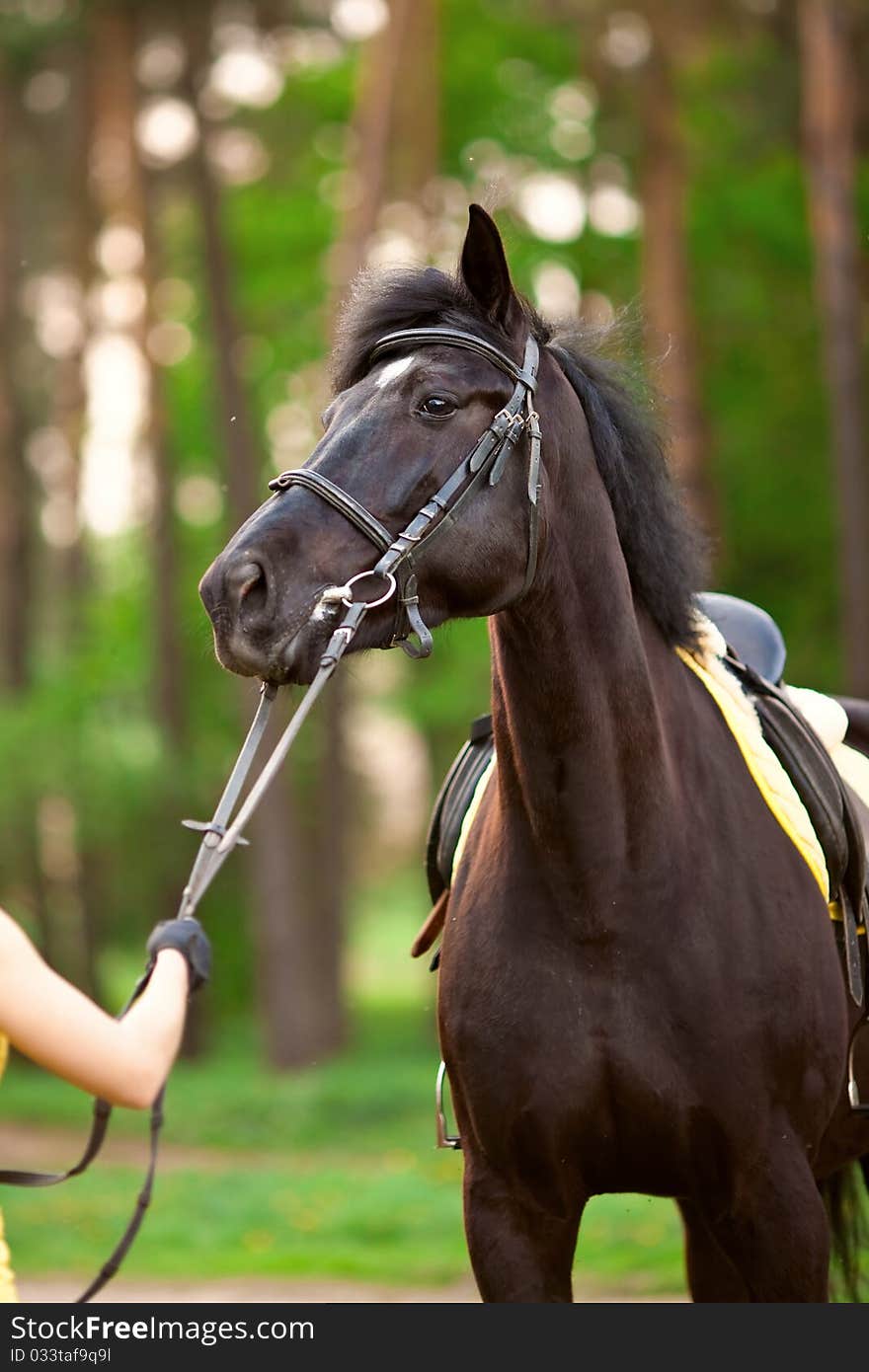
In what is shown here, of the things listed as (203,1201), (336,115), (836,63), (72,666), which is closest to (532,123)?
(336,115)

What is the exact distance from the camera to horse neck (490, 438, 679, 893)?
12.1 feet

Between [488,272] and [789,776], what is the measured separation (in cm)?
150

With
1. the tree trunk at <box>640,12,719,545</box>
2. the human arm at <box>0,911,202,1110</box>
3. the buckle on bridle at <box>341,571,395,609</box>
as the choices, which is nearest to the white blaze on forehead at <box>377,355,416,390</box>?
the buckle on bridle at <box>341,571,395,609</box>

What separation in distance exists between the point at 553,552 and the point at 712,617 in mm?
1601

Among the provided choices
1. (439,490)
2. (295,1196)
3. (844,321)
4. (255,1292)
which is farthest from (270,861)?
(439,490)

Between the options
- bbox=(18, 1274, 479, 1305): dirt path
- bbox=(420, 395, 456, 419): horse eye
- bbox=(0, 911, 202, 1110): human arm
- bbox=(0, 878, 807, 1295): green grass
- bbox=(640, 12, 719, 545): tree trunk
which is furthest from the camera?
bbox=(640, 12, 719, 545): tree trunk

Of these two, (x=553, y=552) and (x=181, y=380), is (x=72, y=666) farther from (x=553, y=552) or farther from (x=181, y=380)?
(x=553, y=552)

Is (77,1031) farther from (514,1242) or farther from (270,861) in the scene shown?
(270,861)

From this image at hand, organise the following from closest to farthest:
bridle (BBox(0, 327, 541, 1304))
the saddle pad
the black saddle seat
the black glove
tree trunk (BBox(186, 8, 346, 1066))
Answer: the black glove
bridle (BBox(0, 327, 541, 1304))
the saddle pad
the black saddle seat
tree trunk (BBox(186, 8, 346, 1066))

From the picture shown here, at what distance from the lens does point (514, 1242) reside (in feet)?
12.6

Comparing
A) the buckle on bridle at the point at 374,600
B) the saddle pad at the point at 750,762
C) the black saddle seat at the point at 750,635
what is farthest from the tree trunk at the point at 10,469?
the buckle on bridle at the point at 374,600

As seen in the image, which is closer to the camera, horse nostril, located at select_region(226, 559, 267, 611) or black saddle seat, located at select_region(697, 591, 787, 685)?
horse nostril, located at select_region(226, 559, 267, 611)

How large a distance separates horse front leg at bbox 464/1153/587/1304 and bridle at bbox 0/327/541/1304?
90 cm

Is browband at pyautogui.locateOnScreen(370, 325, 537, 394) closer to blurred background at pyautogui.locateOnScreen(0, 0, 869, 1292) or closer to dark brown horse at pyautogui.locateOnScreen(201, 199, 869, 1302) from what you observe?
dark brown horse at pyautogui.locateOnScreen(201, 199, 869, 1302)
